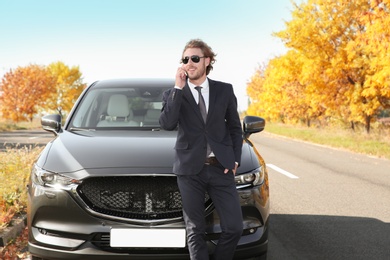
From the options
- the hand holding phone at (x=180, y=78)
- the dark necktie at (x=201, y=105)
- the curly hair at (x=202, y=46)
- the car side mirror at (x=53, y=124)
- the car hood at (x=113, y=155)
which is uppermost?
the curly hair at (x=202, y=46)

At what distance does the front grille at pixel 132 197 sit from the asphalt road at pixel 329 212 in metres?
1.60

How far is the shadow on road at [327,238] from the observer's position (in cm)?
464

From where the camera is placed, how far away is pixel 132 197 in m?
3.27

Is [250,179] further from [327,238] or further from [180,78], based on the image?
[327,238]

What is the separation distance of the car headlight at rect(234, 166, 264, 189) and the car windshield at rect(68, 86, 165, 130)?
56.7 inches

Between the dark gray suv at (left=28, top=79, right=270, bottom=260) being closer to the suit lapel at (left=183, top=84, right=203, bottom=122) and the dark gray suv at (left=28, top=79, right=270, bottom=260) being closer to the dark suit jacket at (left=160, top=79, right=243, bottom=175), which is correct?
the dark suit jacket at (left=160, top=79, right=243, bottom=175)

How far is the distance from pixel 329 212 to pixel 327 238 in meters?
1.48

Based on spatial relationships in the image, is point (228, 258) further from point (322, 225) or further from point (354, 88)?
point (354, 88)

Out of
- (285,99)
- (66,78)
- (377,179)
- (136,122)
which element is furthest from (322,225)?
(66,78)

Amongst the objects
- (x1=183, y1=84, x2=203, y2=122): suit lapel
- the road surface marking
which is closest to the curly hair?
(x1=183, y1=84, x2=203, y2=122): suit lapel

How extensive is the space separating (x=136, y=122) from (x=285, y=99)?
3265 centimetres

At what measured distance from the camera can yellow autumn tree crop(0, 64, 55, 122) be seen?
54344 millimetres

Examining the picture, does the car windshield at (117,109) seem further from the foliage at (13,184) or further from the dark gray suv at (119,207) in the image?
the foliage at (13,184)

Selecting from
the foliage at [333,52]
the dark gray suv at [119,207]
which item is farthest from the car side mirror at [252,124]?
the foliage at [333,52]
